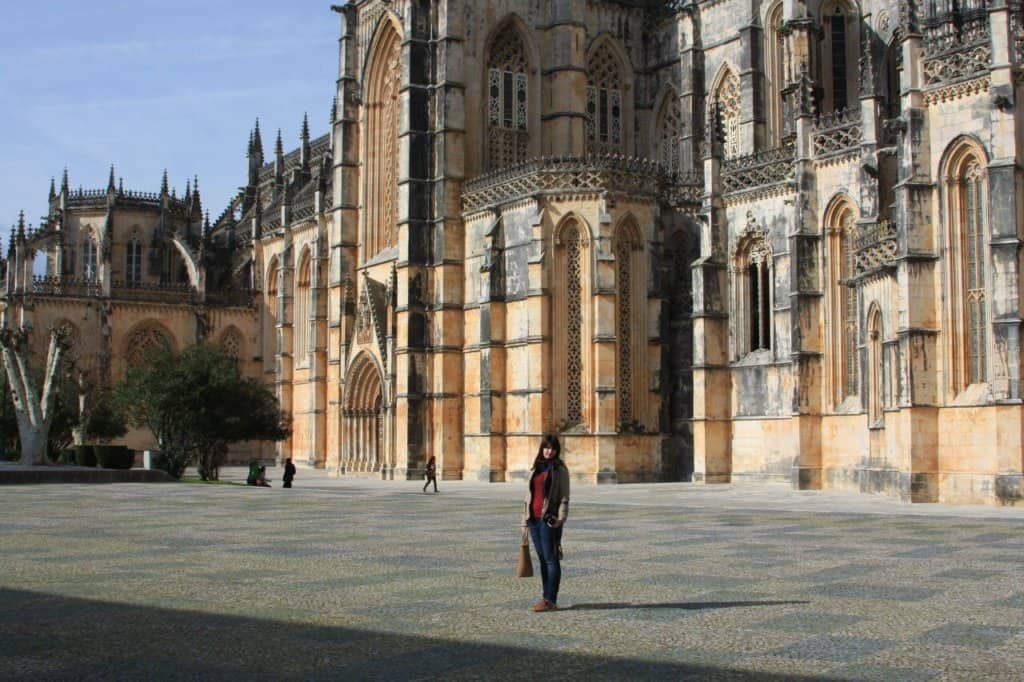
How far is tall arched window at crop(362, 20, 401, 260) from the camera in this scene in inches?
2194

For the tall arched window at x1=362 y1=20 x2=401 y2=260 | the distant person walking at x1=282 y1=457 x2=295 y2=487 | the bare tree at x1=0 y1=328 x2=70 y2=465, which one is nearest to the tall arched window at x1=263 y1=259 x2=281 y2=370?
the tall arched window at x1=362 y1=20 x2=401 y2=260

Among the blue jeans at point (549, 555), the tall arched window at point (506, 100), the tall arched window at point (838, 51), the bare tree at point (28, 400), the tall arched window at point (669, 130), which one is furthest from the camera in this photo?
the tall arched window at point (669, 130)

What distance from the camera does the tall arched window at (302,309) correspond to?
65.8 metres

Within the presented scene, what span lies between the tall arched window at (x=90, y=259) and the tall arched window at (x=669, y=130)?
A: 38.7m

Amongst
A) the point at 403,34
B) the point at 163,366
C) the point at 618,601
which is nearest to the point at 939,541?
the point at 618,601

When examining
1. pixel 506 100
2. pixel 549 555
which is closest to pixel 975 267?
pixel 549 555

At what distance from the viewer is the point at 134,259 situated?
76875 millimetres

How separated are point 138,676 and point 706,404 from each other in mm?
34207

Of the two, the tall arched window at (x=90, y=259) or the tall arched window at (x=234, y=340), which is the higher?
the tall arched window at (x=90, y=259)

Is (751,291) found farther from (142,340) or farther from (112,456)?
(142,340)

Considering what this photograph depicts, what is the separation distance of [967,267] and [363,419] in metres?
30.4

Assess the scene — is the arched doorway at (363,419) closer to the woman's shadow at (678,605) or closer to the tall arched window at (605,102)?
the tall arched window at (605,102)

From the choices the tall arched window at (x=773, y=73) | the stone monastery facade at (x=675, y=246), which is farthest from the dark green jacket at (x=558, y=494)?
the tall arched window at (x=773, y=73)

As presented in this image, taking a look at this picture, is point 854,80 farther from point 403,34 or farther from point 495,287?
point 403,34
